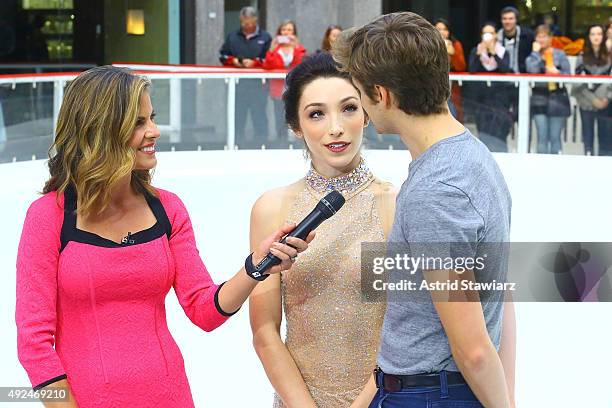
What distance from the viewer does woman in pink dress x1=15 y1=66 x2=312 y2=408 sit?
7.84 feet

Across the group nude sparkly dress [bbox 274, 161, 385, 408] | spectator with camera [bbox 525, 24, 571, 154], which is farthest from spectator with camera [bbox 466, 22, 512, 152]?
nude sparkly dress [bbox 274, 161, 385, 408]

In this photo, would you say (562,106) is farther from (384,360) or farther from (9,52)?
(9,52)

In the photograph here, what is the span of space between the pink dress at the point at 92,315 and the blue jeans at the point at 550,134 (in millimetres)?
8506

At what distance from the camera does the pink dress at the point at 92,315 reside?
2381mm

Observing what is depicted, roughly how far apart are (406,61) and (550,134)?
8830mm

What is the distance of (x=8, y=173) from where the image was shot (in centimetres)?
827

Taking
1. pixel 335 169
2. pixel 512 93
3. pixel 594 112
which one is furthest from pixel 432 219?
pixel 512 93

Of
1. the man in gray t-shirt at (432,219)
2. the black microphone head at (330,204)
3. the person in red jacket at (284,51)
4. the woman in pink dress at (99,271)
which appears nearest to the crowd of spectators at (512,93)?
the person in red jacket at (284,51)

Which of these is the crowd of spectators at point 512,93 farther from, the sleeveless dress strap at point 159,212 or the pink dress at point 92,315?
the pink dress at point 92,315

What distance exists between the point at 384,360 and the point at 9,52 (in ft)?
56.7

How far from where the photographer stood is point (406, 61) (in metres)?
2.06

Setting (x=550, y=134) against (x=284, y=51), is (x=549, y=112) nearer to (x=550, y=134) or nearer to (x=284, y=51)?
(x=550, y=134)

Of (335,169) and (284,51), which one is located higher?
(284,51)

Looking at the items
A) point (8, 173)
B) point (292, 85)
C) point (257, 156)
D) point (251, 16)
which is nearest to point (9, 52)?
point (251, 16)
